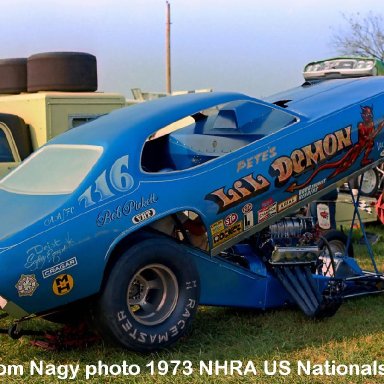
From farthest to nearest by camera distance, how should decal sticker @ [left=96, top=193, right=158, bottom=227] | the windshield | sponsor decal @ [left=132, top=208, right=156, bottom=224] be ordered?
the windshield
sponsor decal @ [left=132, top=208, right=156, bottom=224]
decal sticker @ [left=96, top=193, right=158, bottom=227]

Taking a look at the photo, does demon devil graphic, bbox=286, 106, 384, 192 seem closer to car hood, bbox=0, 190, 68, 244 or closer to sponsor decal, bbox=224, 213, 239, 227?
sponsor decal, bbox=224, 213, 239, 227

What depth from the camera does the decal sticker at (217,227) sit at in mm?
5826

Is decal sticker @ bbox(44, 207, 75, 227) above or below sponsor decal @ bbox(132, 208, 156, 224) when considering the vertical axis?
above

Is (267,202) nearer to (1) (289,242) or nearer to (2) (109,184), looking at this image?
(1) (289,242)

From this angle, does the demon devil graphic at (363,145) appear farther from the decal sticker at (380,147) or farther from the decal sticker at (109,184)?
the decal sticker at (109,184)

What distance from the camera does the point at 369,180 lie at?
12047 millimetres

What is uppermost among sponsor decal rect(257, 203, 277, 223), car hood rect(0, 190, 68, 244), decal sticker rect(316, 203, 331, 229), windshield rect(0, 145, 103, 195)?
windshield rect(0, 145, 103, 195)

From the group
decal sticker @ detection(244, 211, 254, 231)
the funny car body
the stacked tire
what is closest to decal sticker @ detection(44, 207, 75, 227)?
the funny car body

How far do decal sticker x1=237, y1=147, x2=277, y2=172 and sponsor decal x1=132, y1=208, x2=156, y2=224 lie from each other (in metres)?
0.91

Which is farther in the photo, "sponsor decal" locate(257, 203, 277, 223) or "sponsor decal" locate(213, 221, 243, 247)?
"sponsor decal" locate(257, 203, 277, 223)

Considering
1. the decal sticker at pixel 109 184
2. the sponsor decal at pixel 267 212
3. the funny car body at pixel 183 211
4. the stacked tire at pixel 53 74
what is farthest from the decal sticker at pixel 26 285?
the stacked tire at pixel 53 74

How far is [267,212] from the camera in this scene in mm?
6207

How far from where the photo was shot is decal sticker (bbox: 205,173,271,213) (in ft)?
19.1

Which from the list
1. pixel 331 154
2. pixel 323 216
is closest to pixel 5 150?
pixel 323 216
